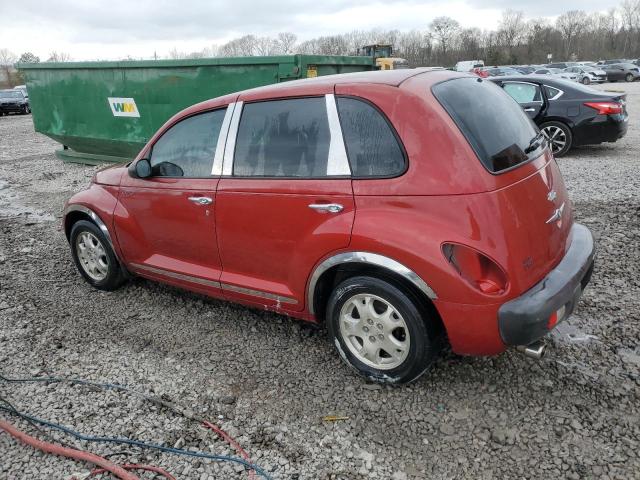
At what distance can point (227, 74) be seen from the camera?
27.2 feet

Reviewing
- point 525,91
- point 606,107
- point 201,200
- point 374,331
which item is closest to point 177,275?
point 201,200

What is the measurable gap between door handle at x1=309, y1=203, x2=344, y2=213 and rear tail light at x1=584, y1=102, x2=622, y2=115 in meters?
7.97

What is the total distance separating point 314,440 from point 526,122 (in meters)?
2.35

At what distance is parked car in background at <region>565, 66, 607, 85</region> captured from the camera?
35.5 metres

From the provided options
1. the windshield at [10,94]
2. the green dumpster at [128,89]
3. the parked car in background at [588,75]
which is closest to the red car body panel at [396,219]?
the green dumpster at [128,89]

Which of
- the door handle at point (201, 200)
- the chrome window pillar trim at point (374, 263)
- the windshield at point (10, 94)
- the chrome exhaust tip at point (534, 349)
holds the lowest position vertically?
the chrome exhaust tip at point (534, 349)

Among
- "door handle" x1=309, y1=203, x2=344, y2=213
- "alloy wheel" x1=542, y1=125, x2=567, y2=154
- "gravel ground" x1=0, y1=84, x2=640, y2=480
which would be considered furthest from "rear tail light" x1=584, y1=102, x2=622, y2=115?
"door handle" x1=309, y1=203, x2=344, y2=213

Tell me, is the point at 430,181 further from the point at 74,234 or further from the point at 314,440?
the point at 74,234

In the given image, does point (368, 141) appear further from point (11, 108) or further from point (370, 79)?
point (11, 108)

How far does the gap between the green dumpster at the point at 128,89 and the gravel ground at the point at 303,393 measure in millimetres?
A: 4519

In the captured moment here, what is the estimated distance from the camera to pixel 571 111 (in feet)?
30.2

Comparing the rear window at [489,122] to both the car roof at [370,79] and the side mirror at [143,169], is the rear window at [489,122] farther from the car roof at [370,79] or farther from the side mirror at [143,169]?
the side mirror at [143,169]

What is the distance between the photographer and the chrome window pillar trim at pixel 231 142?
138 inches

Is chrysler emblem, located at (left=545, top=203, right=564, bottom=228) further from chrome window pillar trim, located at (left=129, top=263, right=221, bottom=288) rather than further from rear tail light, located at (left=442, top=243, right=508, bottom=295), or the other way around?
chrome window pillar trim, located at (left=129, top=263, right=221, bottom=288)
